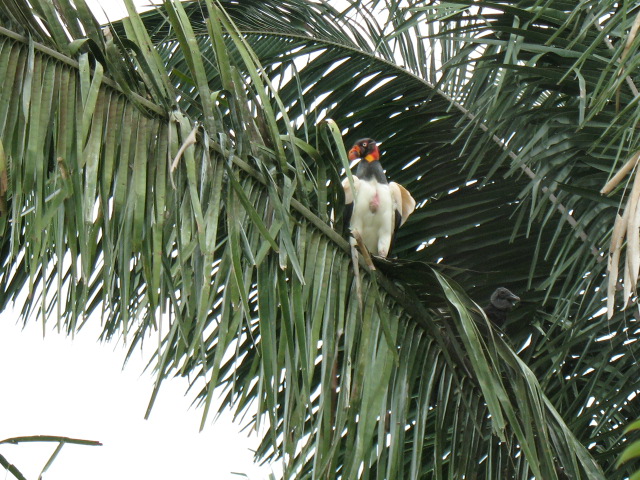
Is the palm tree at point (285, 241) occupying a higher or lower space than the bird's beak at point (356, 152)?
lower

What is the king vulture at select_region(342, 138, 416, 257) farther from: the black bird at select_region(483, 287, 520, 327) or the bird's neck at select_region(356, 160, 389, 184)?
the black bird at select_region(483, 287, 520, 327)

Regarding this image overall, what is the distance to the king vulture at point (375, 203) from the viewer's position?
4.38 m

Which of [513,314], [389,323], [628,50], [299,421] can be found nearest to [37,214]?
[299,421]

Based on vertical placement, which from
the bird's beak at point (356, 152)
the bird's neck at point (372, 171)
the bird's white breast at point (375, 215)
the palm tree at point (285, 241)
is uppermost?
the bird's beak at point (356, 152)

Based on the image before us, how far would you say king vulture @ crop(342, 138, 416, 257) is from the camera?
4383mm

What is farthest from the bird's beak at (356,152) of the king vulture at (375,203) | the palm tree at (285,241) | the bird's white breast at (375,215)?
the palm tree at (285,241)

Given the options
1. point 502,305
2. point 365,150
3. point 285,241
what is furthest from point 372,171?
point 285,241

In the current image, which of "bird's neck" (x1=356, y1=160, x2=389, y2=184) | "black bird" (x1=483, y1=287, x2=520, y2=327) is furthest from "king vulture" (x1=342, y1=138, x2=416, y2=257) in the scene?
"black bird" (x1=483, y1=287, x2=520, y2=327)

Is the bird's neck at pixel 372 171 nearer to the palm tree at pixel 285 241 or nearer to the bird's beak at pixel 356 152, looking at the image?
the bird's beak at pixel 356 152

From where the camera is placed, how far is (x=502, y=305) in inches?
155

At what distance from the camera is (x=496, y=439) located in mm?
2889

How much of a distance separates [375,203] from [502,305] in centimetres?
90

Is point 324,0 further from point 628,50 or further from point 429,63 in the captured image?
point 628,50

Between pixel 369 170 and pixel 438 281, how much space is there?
192 centimetres
